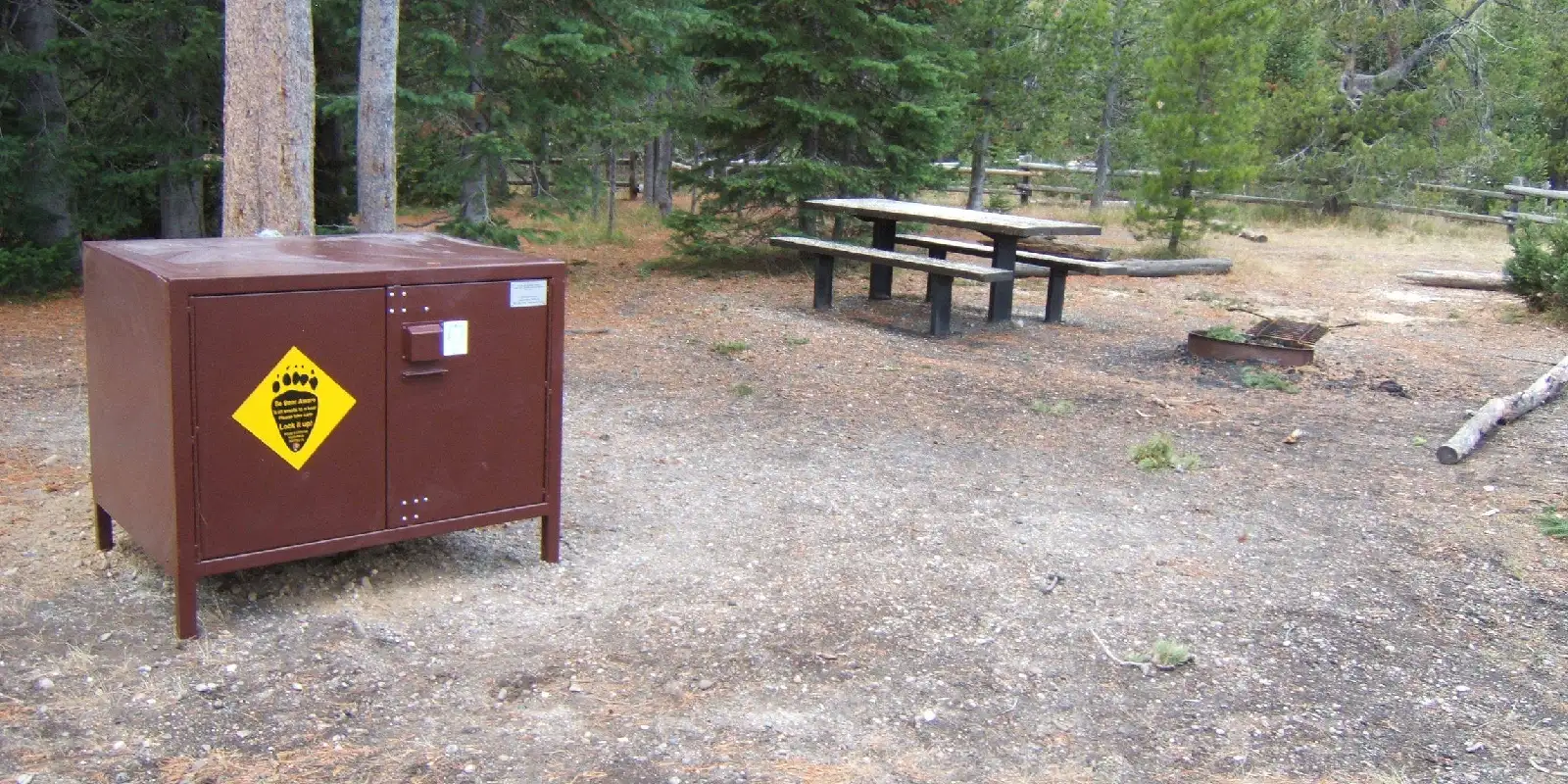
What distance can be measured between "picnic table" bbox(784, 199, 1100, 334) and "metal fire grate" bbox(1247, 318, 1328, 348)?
158 cm

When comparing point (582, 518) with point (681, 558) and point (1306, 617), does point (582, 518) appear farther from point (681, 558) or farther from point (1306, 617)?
point (1306, 617)

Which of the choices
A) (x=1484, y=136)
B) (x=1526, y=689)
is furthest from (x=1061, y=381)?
(x=1484, y=136)

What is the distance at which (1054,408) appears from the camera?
8.28m

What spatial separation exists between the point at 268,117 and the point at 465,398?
9.02ft

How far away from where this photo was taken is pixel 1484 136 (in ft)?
74.8

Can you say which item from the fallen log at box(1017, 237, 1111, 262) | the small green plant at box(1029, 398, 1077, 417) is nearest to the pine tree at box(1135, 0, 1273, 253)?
the fallen log at box(1017, 237, 1111, 262)

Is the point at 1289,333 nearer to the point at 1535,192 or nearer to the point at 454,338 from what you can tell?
the point at 454,338

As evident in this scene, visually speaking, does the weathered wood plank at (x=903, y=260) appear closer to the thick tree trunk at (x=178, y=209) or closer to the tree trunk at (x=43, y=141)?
the thick tree trunk at (x=178, y=209)

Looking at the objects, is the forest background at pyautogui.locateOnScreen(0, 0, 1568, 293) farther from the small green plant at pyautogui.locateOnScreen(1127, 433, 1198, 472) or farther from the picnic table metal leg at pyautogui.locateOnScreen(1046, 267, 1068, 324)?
the small green plant at pyautogui.locateOnScreen(1127, 433, 1198, 472)

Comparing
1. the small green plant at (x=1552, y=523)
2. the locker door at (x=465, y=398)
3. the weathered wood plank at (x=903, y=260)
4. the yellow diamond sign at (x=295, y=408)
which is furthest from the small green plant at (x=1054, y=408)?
the yellow diamond sign at (x=295, y=408)

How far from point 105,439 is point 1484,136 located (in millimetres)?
24065

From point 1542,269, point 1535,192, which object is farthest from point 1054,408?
point 1535,192

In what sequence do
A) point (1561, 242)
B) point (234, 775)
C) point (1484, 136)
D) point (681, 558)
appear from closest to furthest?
point (234, 775)
point (681, 558)
point (1561, 242)
point (1484, 136)

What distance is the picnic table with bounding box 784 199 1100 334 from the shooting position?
10.5 m
